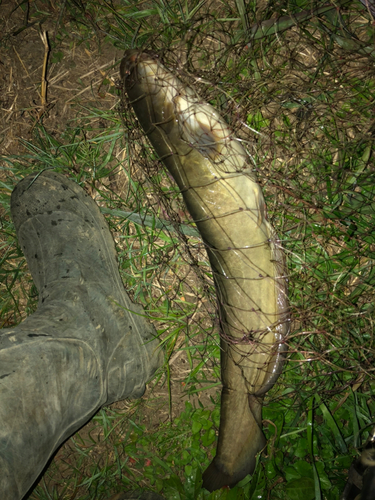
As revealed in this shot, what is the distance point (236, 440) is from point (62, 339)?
1.22 metres

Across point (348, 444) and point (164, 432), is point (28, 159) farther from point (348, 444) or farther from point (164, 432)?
point (348, 444)

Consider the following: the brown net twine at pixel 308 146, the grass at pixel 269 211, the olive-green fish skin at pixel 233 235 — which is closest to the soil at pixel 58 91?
the grass at pixel 269 211

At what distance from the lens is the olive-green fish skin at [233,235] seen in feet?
7.08

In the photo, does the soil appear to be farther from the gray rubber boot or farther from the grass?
the gray rubber boot

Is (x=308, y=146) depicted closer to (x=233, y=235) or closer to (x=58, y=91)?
(x=233, y=235)

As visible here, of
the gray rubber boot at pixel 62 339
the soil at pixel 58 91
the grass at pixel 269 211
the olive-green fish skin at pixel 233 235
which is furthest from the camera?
the soil at pixel 58 91

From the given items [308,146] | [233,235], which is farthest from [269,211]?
[308,146]

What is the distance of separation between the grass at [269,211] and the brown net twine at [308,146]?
11mm

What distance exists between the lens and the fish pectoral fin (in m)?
2.19

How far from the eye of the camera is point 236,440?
2207 millimetres

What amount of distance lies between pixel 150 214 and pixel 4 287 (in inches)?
55.6

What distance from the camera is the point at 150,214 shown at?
2615 mm

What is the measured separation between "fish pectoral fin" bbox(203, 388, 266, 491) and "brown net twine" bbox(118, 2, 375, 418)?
14.7 inches

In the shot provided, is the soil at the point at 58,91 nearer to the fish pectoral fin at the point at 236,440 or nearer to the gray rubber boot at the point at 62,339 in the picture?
the gray rubber boot at the point at 62,339
